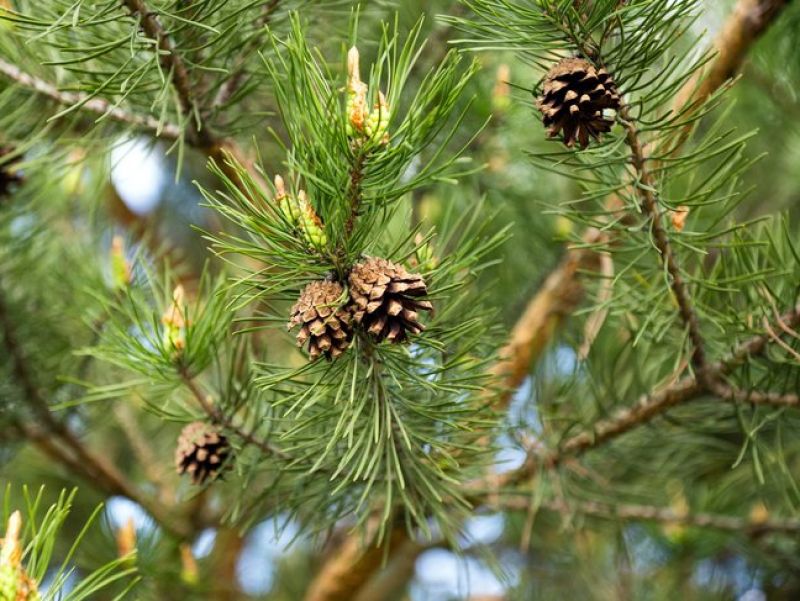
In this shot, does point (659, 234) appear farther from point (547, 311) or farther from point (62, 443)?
point (62, 443)

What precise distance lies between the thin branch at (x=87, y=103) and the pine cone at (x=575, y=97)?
1.01 feet

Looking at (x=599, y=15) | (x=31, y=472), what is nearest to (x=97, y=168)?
(x=31, y=472)

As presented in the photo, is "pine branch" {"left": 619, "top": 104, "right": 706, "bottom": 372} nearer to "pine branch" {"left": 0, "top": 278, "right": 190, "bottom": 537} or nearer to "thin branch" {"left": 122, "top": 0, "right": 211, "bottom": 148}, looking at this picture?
"thin branch" {"left": 122, "top": 0, "right": 211, "bottom": 148}

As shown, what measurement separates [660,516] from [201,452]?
1.74 ft

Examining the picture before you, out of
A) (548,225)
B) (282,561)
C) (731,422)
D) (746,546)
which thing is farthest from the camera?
(282,561)

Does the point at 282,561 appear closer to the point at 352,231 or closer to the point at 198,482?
the point at 198,482

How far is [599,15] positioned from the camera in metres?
0.50

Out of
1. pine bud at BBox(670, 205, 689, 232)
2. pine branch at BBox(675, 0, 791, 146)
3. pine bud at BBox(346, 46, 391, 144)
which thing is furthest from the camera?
pine branch at BBox(675, 0, 791, 146)

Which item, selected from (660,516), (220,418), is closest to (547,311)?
(660,516)

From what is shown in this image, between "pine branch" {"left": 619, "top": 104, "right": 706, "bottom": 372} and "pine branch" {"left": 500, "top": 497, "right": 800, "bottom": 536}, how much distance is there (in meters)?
0.22

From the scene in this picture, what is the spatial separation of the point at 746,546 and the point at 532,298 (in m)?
0.36

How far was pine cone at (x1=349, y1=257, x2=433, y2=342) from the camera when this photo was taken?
1.60 feet

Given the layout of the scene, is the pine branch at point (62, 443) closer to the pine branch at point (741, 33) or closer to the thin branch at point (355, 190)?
the thin branch at point (355, 190)

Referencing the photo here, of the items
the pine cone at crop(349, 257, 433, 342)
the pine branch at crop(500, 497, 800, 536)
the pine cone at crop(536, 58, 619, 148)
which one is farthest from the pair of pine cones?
the pine branch at crop(500, 497, 800, 536)
